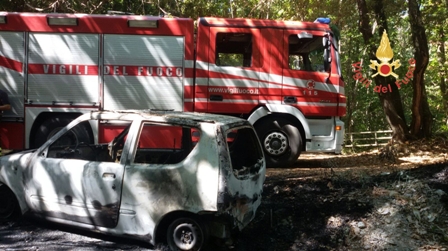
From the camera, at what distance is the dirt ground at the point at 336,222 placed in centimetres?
468

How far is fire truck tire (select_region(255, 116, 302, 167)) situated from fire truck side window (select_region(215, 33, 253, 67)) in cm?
125

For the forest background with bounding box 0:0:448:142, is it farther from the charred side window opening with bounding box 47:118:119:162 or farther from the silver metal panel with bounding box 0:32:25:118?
the charred side window opening with bounding box 47:118:119:162


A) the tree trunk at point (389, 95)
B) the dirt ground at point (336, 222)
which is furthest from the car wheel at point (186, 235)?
the tree trunk at point (389, 95)

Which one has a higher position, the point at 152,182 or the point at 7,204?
the point at 152,182

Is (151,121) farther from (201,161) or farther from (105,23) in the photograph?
(105,23)

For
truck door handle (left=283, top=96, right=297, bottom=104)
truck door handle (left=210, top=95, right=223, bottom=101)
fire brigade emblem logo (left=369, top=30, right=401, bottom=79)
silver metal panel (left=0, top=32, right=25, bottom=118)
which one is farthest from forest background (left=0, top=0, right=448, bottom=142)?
Result: silver metal panel (left=0, top=32, right=25, bottom=118)

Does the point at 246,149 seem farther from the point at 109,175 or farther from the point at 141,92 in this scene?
the point at 141,92

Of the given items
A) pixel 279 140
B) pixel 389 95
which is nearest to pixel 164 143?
pixel 279 140

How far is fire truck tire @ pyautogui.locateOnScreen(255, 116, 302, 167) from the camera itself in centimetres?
858

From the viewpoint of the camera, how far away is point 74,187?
186 inches

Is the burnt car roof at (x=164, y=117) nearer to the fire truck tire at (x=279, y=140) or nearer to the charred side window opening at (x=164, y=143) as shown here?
the charred side window opening at (x=164, y=143)

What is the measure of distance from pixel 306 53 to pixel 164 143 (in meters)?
4.20

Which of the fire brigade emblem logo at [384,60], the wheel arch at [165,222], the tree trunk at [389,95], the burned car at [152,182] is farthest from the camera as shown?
the tree trunk at [389,95]

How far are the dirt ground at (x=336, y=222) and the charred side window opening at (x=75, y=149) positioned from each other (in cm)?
87
